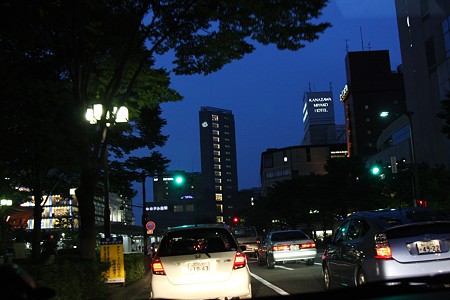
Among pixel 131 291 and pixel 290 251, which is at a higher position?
pixel 290 251

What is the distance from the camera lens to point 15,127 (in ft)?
51.9

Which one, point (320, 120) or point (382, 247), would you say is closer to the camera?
point (382, 247)

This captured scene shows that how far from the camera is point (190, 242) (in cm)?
914

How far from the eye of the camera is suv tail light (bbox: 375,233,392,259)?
787 cm

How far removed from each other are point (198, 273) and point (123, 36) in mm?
6732

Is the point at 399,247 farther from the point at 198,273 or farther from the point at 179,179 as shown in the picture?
the point at 179,179

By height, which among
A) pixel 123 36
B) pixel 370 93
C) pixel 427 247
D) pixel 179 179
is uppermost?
pixel 370 93

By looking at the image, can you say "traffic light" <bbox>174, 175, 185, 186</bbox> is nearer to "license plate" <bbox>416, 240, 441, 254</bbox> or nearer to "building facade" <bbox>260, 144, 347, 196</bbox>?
"license plate" <bbox>416, 240, 441, 254</bbox>

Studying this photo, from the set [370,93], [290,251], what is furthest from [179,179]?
[370,93]

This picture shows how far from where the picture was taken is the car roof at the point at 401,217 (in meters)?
8.45

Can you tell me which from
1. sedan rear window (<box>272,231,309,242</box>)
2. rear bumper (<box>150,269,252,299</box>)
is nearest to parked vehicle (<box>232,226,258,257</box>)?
sedan rear window (<box>272,231,309,242</box>)

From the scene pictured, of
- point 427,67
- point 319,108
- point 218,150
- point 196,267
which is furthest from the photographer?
point 218,150

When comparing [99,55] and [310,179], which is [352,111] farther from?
[99,55]

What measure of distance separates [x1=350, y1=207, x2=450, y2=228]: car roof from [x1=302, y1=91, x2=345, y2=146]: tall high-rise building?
139895 mm
